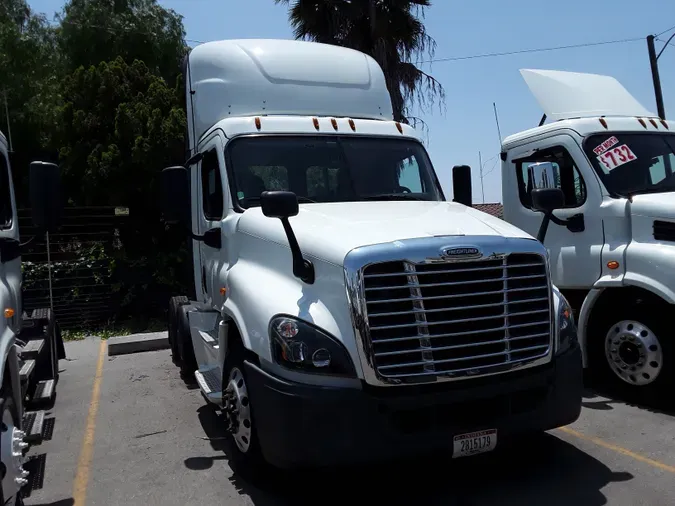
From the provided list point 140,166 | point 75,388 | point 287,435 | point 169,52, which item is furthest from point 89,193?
point 287,435

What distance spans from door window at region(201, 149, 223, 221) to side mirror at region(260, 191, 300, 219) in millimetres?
1345

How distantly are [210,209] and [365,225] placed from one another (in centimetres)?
214

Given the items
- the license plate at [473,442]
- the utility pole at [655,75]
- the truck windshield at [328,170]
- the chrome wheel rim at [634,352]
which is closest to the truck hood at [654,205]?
the chrome wheel rim at [634,352]

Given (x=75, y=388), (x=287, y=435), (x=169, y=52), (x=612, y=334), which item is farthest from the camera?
(x=169, y=52)

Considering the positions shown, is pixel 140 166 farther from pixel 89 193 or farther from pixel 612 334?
pixel 612 334

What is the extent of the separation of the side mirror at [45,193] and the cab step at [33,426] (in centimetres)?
130

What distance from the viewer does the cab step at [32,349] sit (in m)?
5.73

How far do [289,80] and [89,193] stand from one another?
336 inches

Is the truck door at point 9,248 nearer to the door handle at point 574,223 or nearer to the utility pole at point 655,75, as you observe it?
the door handle at point 574,223

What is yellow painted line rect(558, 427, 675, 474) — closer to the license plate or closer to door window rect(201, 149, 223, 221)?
the license plate

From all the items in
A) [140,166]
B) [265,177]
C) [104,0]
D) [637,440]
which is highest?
[104,0]

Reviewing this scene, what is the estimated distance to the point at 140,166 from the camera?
1318cm

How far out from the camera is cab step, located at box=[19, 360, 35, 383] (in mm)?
4823

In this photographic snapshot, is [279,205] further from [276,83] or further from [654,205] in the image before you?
[654,205]
